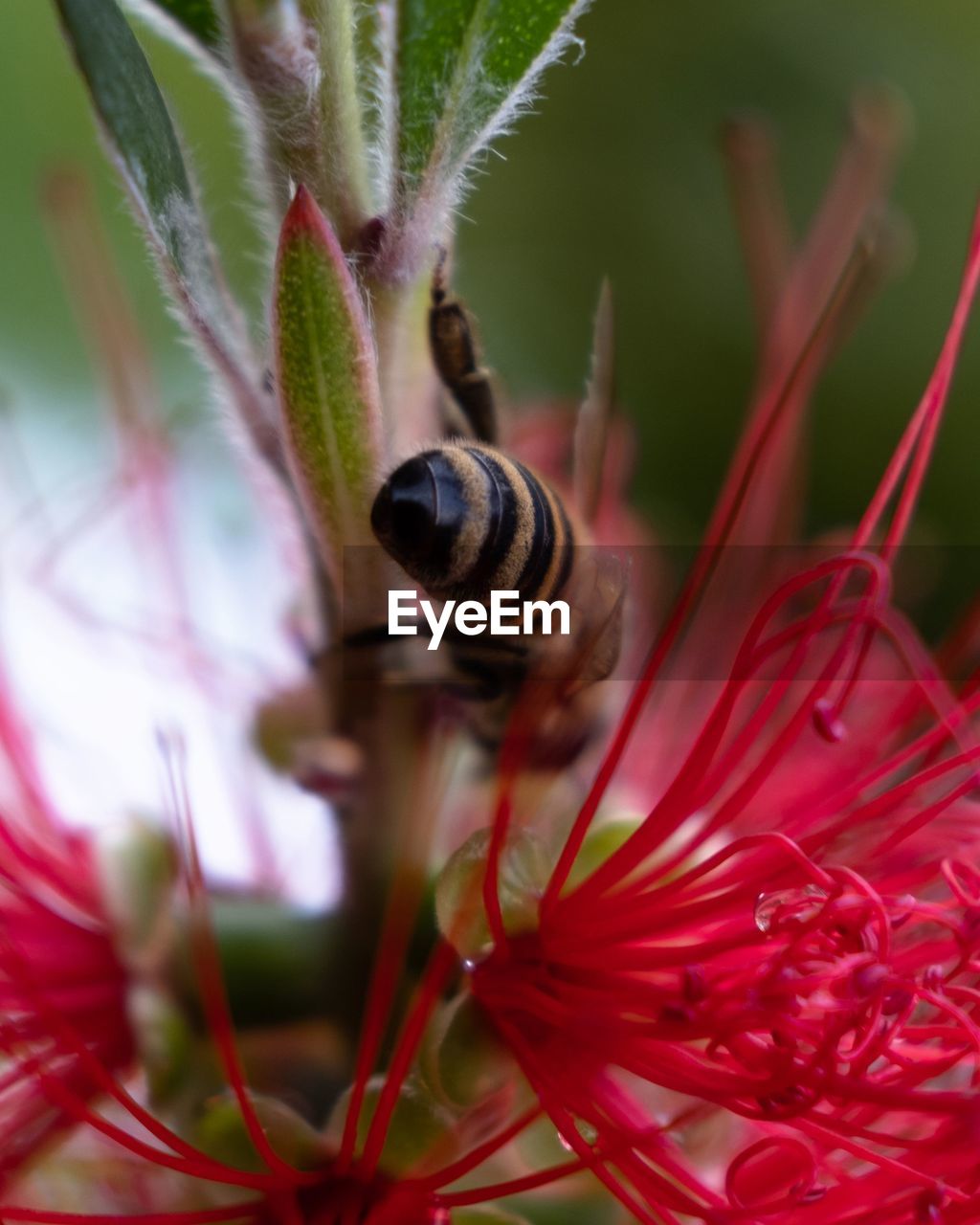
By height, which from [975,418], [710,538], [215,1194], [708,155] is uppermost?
[710,538]

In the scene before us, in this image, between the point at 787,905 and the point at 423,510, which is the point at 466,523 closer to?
the point at 423,510

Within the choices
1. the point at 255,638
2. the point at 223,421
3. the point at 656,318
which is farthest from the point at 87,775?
the point at 656,318

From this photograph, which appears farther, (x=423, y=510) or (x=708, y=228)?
(x=708, y=228)

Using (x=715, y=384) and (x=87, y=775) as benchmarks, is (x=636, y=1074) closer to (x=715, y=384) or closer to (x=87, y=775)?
(x=87, y=775)

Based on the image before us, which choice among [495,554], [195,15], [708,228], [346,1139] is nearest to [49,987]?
[346,1139]

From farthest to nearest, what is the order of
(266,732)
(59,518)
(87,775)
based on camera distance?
1. (59,518)
2. (87,775)
3. (266,732)

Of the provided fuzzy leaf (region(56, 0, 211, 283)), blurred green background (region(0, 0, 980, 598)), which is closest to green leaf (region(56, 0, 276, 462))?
fuzzy leaf (region(56, 0, 211, 283))

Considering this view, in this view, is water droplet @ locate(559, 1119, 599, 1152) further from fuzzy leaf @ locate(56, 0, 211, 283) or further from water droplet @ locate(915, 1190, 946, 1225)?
fuzzy leaf @ locate(56, 0, 211, 283)
